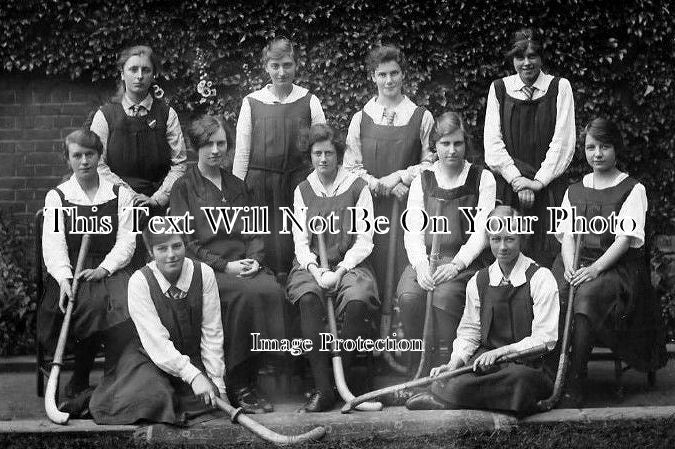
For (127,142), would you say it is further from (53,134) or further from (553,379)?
(553,379)

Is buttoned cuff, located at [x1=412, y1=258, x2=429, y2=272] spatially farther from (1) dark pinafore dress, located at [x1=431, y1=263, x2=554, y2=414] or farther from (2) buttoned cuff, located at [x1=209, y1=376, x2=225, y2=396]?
(2) buttoned cuff, located at [x1=209, y1=376, x2=225, y2=396]

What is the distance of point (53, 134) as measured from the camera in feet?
17.3

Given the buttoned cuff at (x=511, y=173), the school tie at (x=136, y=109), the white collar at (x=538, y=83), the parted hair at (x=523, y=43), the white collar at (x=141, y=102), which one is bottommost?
the buttoned cuff at (x=511, y=173)

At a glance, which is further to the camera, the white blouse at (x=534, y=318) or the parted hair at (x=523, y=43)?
the parted hair at (x=523, y=43)

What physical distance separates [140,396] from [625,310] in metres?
2.61

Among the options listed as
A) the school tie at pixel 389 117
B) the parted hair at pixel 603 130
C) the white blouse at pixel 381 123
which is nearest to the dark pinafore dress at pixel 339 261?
the white blouse at pixel 381 123


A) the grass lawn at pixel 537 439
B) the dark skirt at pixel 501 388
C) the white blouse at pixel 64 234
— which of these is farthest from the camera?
the white blouse at pixel 64 234

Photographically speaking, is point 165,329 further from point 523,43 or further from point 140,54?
point 523,43

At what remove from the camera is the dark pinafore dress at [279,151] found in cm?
517

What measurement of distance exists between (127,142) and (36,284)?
3.09 ft

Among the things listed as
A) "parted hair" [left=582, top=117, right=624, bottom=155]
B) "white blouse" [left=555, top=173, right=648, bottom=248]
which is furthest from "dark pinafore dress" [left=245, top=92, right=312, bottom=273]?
"parted hair" [left=582, top=117, right=624, bottom=155]

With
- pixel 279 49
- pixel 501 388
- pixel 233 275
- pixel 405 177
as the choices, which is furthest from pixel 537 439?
pixel 279 49

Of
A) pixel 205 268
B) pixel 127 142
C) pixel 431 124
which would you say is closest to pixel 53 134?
pixel 127 142

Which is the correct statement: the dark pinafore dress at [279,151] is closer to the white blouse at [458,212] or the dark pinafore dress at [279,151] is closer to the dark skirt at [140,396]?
the white blouse at [458,212]
